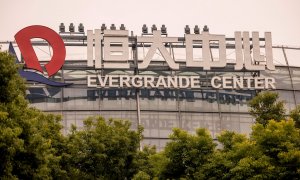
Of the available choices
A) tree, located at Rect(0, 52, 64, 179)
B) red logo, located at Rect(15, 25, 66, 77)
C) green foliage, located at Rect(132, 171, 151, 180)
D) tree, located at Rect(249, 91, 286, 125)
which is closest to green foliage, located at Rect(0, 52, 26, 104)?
tree, located at Rect(0, 52, 64, 179)

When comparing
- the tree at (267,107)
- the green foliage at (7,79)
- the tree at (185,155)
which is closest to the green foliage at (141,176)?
the tree at (185,155)

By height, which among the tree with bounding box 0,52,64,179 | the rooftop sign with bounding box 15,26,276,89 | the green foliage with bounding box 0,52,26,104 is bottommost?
the tree with bounding box 0,52,64,179

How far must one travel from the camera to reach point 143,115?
6694 centimetres

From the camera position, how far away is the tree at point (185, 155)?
4403cm

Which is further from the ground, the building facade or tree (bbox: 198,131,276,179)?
the building facade

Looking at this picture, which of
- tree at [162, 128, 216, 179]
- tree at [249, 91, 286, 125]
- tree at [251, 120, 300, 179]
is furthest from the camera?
tree at [249, 91, 286, 125]

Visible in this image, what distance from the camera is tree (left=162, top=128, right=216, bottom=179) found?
4403cm

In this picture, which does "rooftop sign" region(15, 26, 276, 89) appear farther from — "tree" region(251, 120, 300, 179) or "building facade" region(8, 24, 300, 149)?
"tree" region(251, 120, 300, 179)

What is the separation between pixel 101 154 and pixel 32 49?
22090 mm

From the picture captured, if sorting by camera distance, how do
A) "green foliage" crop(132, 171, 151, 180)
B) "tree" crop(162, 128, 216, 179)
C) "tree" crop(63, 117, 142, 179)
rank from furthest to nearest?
"tree" crop(63, 117, 142, 179) < "green foliage" crop(132, 171, 151, 180) < "tree" crop(162, 128, 216, 179)

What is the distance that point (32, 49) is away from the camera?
214 ft

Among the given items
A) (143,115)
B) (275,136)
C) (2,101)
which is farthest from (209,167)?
(143,115)

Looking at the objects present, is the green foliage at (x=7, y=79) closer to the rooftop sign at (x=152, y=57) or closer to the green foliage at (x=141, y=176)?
the green foliage at (x=141, y=176)

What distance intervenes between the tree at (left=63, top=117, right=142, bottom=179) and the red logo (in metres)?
18.0
